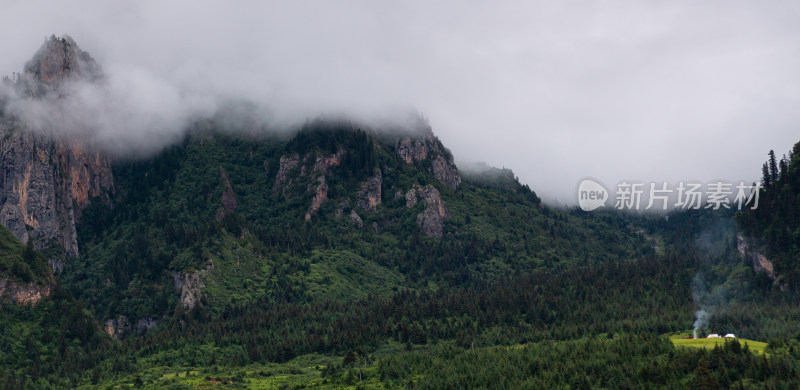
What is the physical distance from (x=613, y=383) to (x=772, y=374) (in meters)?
32.4

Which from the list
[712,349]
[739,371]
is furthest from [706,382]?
[712,349]

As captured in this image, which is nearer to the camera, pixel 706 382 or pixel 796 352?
pixel 706 382

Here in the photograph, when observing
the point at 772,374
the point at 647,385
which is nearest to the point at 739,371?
the point at 772,374

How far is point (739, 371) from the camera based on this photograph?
18400cm

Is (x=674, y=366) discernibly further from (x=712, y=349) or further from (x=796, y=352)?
(x=796, y=352)

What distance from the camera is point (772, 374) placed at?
587 ft

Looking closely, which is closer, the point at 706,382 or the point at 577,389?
the point at 706,382

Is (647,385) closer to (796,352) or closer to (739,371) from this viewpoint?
(739,371)

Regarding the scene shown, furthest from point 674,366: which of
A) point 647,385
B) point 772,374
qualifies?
point 772,374

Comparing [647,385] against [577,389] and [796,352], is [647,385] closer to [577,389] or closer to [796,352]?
[577,389]

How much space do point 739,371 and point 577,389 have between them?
34.1 metres

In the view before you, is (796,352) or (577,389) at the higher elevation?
(796,352)

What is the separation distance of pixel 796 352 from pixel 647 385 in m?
35.7

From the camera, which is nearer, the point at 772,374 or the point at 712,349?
the point at 772,374
